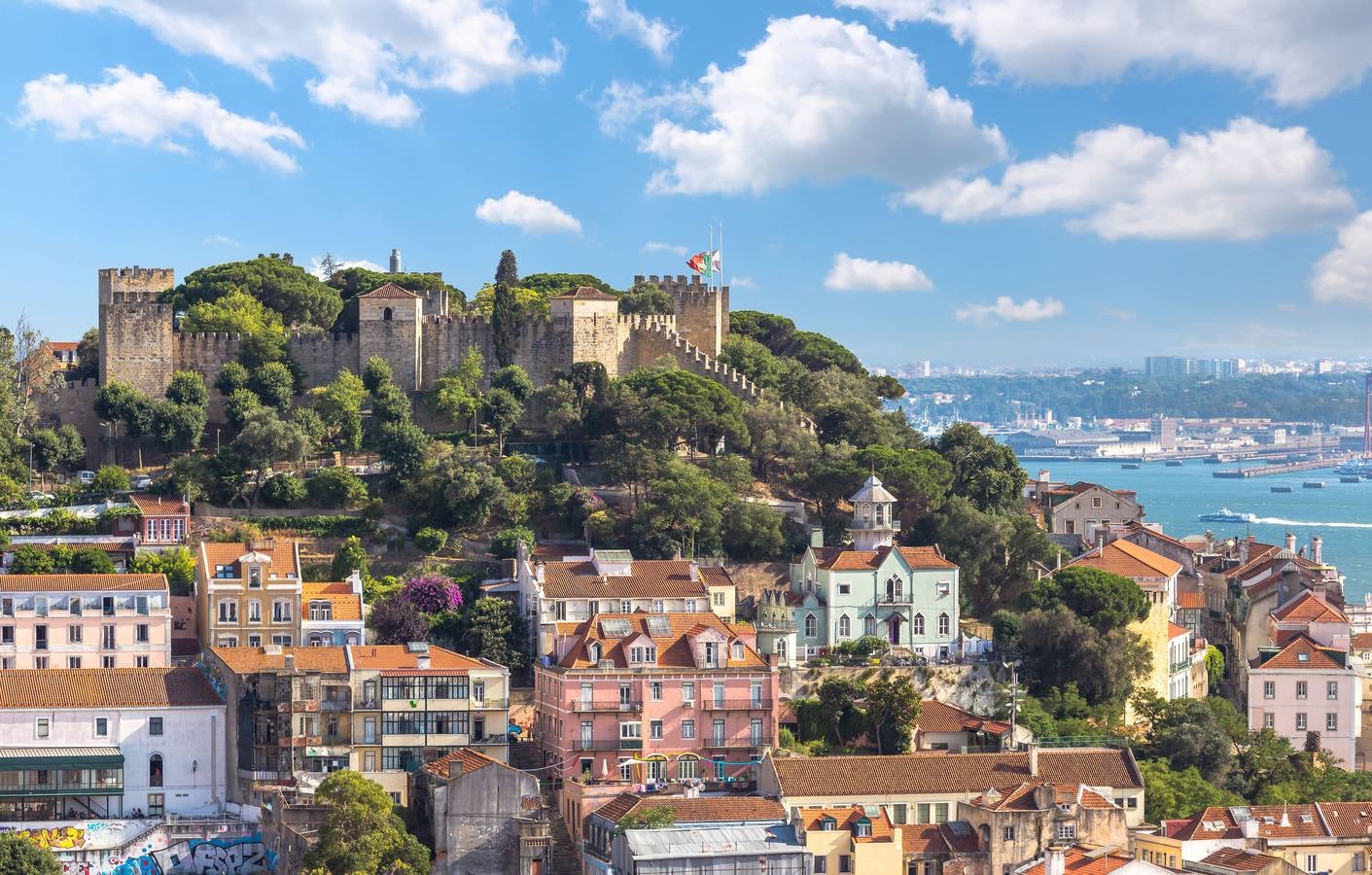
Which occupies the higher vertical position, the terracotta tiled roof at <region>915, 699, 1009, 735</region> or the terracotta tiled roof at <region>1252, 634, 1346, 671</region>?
the terracotta tiled roof at <region>1252, 634, 1346, 671</region>

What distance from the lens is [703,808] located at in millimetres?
43094

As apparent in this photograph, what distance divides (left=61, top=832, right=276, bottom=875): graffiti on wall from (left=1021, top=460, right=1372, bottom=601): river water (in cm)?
6171

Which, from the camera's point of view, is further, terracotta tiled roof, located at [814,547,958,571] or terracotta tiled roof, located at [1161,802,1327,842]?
terracotta tiled roof, located at [814,547,958,571]

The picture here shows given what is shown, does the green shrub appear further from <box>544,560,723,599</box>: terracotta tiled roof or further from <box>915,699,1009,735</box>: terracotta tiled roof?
<box>915,699,1009,735</box>: terracotta tiled roof

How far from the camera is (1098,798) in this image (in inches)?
1804

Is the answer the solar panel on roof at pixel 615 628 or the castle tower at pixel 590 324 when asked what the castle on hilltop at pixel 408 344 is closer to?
the castle tower at pixel 590 324

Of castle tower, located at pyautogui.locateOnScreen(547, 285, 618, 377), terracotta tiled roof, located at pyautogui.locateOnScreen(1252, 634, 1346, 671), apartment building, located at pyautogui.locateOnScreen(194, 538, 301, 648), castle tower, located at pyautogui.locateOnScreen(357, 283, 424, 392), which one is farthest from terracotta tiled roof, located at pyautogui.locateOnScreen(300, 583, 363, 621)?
terracotta tiled roof, located at pyautogui.locateOnScreen(1252, 634, 1346, 671)

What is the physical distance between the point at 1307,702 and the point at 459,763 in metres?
24.5

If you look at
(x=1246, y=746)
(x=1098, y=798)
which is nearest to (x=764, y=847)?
(x=1098, y=798)

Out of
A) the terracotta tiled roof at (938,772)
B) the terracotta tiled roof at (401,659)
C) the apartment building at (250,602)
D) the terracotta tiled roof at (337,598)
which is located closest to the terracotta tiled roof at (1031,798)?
the terracotta tiled roof at (938,772)

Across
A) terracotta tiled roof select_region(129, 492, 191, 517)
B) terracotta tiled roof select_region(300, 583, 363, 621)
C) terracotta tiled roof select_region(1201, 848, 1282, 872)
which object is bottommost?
terracotta tiled roof select_region(1201, 848, 1282, 872)

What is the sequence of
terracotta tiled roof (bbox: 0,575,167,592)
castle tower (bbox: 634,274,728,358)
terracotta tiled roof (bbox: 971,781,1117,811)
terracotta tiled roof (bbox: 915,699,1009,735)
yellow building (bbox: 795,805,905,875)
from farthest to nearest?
castle tower (bbox: 634,274,728,358)
terracotta tiled roof (bbox: 0,575,167,592)
terracotta tiled roof (bbox: 915,699,1009,735)
terracotta tiled roof (bbox: 971,781,1117,811)
yellow building (bbox: 795,805,905,875)

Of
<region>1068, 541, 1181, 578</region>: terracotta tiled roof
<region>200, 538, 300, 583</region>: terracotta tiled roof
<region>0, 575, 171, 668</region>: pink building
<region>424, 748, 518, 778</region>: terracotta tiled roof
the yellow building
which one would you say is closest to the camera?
the yellow building

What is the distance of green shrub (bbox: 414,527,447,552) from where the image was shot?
58.6 m
